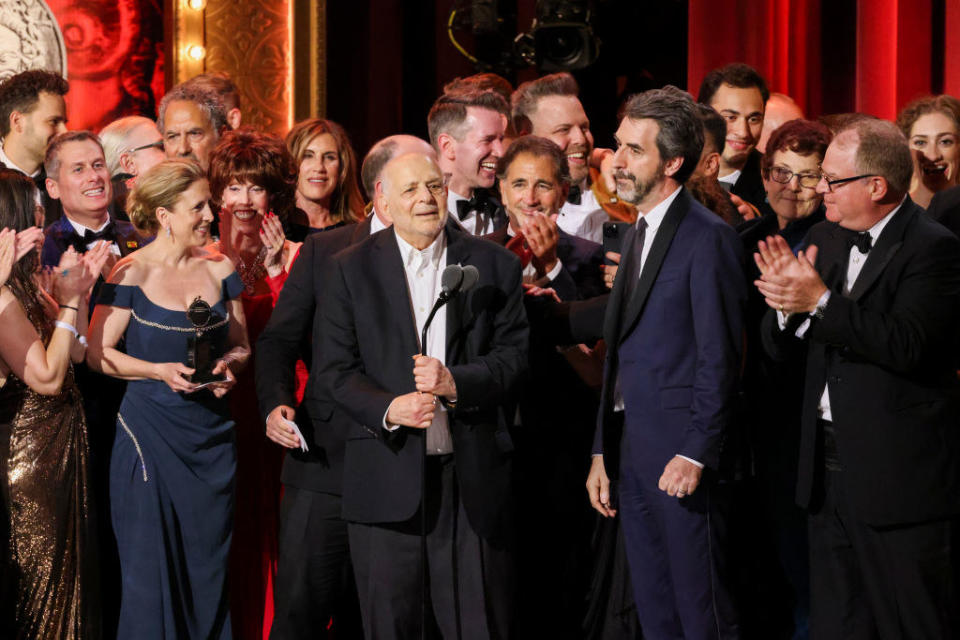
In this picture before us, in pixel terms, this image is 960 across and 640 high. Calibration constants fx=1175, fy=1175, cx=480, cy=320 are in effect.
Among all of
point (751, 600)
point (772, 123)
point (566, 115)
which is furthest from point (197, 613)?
point (772, 123)

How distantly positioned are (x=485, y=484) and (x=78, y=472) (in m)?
1.31

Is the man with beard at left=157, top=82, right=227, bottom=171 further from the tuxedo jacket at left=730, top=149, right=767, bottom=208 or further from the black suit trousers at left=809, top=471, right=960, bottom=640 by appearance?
the black suit trousers at left=809, top=471, right=960, bottom=640

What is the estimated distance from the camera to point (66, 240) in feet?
12.9

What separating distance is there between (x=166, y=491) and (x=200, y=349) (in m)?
0.45

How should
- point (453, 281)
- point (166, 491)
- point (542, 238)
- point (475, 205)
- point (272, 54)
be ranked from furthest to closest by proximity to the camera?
1. point (272, 54)
2. point (475, 205)
3. point (542, 238)
4. point (166, 491)
5. point (453, 281)

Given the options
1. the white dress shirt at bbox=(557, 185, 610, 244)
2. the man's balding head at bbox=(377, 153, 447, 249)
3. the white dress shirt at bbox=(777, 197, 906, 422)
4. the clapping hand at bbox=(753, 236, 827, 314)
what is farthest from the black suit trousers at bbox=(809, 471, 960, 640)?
the white dress shirt at bbox=(557, 185, 610, 244)

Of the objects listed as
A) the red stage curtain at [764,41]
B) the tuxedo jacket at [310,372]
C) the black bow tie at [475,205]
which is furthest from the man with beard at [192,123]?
the red stage curtain at [764,41]

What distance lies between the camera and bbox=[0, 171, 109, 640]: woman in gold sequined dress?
3.41 m

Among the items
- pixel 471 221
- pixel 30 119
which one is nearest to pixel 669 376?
pixel 471 221

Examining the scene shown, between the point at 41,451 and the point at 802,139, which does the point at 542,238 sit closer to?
the point at 802,139

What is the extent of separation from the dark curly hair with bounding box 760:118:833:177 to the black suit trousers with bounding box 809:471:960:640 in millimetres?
1214

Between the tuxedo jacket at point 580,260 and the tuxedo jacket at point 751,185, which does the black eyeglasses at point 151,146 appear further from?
the tuxedo jacket at point 751,185

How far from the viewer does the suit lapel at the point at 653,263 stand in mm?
3141

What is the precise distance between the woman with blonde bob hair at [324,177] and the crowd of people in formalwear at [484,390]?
12mm
